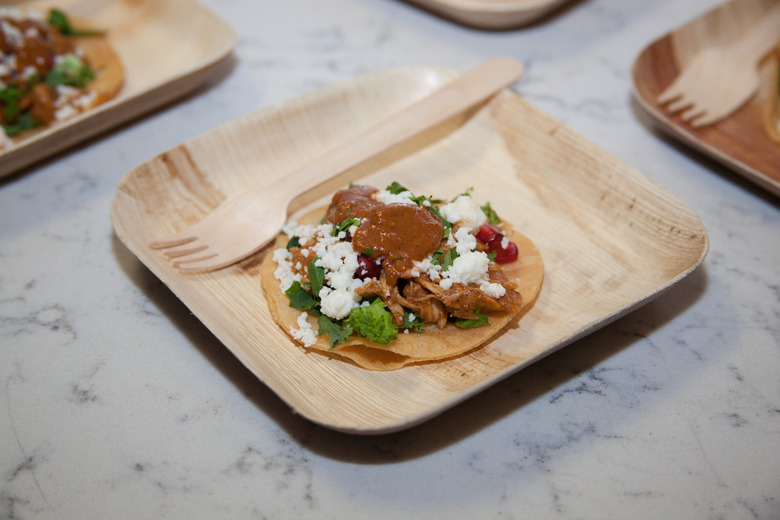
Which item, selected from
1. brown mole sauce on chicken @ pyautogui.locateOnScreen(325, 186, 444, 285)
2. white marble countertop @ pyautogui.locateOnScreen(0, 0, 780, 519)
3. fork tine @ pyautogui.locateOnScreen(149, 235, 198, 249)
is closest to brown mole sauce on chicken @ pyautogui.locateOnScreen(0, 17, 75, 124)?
white marble countertop @ pyautogui.locateOnScreen(0, 0, 780, 519)

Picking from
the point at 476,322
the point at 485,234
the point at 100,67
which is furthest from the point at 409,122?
the point at 100,67

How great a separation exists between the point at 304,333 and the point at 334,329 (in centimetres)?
11

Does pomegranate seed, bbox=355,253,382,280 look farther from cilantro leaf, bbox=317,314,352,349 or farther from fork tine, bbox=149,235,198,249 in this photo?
fork tine, bbox=149,235,198,249

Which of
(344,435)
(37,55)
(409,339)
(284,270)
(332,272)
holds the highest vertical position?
(37,55)

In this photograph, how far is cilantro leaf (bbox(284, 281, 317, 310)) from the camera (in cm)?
236

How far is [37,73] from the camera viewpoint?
11.5 feet

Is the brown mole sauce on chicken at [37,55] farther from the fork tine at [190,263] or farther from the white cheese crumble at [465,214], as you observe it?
the white cheese crumble at [465,214]

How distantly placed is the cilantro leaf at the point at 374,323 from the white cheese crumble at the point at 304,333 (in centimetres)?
17

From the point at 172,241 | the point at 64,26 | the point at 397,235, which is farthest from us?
the point at 64,26

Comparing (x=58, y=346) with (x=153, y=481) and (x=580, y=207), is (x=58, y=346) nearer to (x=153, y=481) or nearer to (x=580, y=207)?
(x=153, y=481)

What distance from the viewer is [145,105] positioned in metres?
3.37

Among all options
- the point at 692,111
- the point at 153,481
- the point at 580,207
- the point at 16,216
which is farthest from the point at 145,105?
the point at 692,111

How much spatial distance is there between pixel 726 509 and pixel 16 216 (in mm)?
3207

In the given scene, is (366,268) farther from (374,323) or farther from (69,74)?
(69,74)
